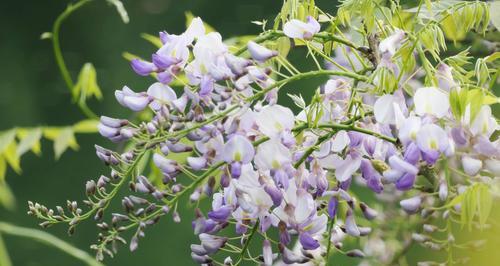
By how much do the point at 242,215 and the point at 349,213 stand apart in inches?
3.9

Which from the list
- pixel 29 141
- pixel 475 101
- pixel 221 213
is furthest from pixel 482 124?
pixel 29 141

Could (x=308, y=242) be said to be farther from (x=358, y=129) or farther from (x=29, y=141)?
(x=29, y=141)

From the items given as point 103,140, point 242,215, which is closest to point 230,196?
point 242,215

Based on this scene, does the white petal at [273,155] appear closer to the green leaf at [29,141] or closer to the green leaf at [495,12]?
the green leaf at [495,12]

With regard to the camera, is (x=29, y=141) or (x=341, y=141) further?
(x=29, y=141)

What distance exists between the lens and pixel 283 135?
A: 0.89 m

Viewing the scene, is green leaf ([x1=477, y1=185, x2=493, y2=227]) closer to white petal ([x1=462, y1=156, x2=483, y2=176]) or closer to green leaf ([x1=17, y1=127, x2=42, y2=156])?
white petal ([x1=462, y1=156, x2=483, y2=176])

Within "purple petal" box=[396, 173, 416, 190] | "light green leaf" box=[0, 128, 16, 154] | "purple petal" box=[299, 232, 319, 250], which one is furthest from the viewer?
"light green leaf" box=[0, 128, 16, 154]

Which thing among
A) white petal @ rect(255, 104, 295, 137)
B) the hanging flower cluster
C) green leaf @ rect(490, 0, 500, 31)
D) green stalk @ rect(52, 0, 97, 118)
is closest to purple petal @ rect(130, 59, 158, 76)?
the hanging flower cluster

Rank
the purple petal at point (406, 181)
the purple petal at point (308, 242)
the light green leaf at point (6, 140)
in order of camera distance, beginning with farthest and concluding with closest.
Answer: the light green leaf at point (6, 140) < the purple petal at point (308, 242) < the purple petal at point (406, 181)

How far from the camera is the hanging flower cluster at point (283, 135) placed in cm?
86

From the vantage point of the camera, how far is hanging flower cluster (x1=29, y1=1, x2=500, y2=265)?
0.86 metres

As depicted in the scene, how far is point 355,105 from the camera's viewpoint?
968 millimetres

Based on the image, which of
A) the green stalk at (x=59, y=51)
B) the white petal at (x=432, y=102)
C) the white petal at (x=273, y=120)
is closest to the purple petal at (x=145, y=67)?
the white petal at (x=273, y=120)
